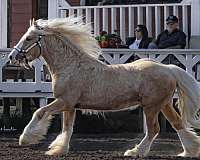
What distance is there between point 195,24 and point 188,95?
542cm

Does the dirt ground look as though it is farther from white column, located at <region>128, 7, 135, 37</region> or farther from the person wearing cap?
white column, located at <region>128, 7, 135, 37</region>

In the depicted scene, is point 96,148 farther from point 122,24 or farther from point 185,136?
point 122,24

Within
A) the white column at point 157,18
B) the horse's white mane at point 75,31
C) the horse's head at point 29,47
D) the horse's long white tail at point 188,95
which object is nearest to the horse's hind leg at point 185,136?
the horse's long white tail at point 188,95

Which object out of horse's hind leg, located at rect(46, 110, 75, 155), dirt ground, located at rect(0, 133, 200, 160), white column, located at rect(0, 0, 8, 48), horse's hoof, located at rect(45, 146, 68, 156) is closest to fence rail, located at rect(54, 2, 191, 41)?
white column, located at rect(0, 0, 8, 48)

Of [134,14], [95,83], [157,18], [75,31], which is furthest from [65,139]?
[134,14]

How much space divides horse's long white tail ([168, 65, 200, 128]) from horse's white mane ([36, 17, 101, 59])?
4.13ft

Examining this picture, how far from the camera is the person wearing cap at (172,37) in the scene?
1545cm

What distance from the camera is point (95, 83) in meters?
10.5

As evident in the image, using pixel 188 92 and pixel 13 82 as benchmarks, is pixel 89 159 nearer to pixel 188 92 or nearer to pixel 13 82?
pixel 188 92

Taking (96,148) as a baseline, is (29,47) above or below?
above

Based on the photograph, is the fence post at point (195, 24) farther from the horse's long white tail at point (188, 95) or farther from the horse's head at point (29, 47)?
the horse's head at point (29, 47)

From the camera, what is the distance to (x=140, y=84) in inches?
416

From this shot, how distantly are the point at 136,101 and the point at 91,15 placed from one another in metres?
7.02

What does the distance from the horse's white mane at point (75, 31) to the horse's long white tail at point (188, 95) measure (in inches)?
49.6
